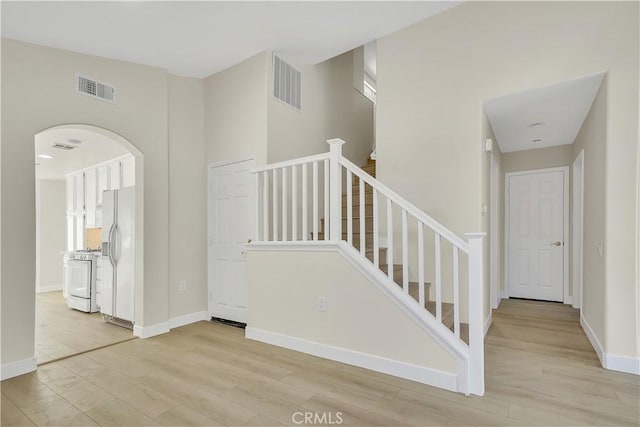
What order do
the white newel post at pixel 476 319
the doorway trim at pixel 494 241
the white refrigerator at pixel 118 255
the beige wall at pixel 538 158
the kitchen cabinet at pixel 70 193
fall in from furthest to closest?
the kitchen cabinet at pixel 70 193, the beige wall at pixel 538 158, the doorway trim at pixel 494 241, the white refrigerator at pixel 118 255, the white newel post at pixel 476 319

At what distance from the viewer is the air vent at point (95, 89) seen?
133 inches

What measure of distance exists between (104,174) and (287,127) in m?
3.55

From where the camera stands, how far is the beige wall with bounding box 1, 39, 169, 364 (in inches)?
112

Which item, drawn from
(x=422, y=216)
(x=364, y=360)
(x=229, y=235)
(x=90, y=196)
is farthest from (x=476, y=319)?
(x=90, y=196)

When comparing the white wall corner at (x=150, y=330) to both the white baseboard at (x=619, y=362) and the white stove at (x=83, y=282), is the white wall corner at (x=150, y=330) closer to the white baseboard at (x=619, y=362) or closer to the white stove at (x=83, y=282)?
the white stove at (x=83, y=282)

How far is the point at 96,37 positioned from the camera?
3191 mm

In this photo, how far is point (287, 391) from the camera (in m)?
2.40

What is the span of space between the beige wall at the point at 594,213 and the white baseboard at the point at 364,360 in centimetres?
154

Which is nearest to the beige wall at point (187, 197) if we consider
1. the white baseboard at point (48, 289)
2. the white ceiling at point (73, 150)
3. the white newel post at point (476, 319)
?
the white ceiling at point (73, 150)

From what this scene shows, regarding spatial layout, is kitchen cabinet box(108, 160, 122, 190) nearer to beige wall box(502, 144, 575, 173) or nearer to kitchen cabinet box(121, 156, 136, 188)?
kitchen cabinet box(121, 156, 136, 188)

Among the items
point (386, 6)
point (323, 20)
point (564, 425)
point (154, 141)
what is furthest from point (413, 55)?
point (564, 425)

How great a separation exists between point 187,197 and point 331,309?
2.48 m

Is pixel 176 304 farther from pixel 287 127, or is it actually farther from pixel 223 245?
pixel 287 127

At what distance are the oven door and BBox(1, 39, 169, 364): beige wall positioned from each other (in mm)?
1775
